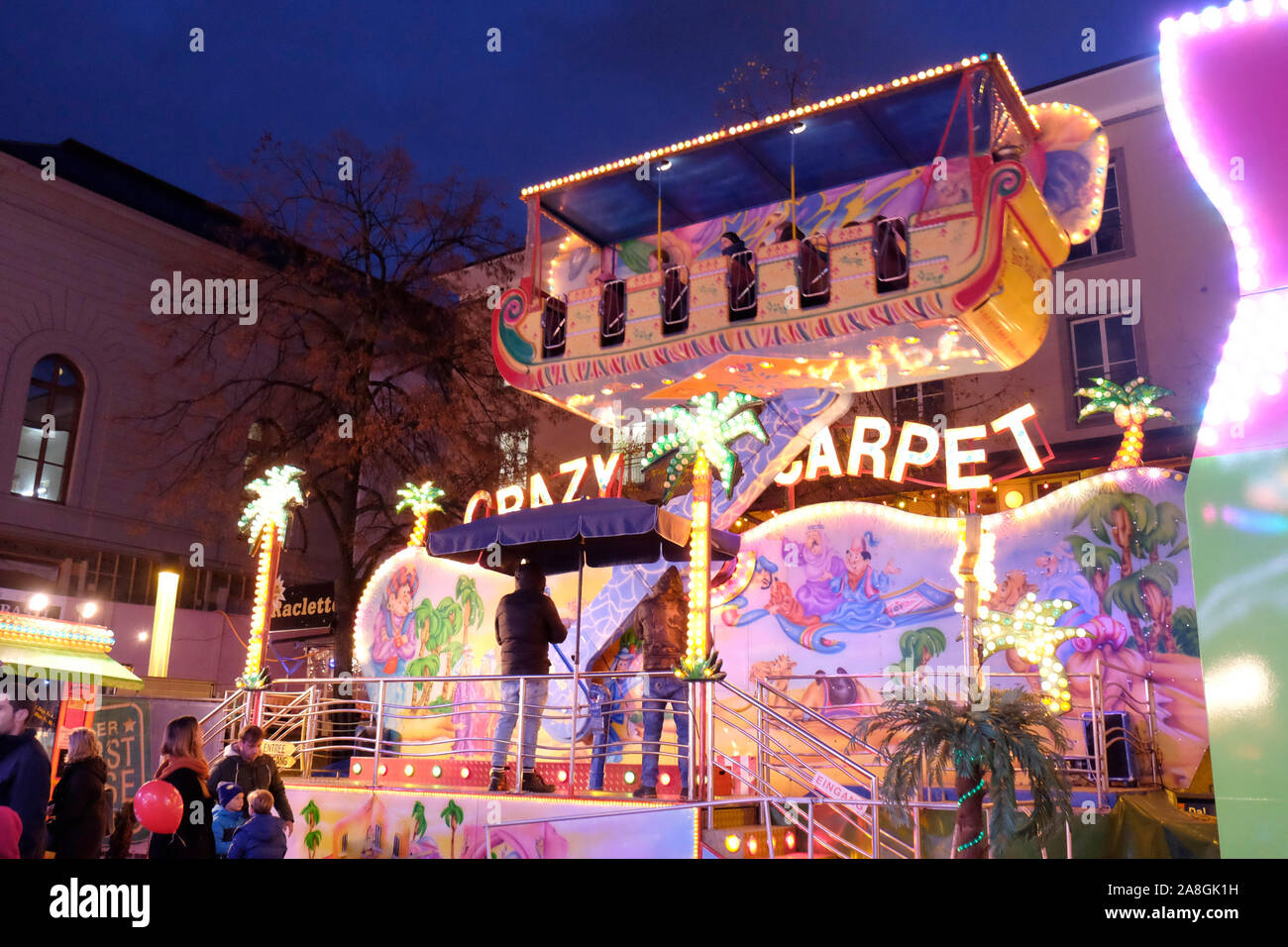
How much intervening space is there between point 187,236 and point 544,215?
51.9 ft

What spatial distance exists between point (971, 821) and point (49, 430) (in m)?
24.9

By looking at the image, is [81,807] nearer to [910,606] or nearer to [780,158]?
[910,606]

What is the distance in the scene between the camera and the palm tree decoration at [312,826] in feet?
40.5

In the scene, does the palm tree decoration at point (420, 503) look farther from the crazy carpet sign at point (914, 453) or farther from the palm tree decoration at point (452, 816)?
the palm tree decoration at point (452, 816)

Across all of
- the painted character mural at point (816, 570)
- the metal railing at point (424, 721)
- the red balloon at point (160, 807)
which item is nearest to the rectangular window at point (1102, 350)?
the painted character mural at point (816, 570)

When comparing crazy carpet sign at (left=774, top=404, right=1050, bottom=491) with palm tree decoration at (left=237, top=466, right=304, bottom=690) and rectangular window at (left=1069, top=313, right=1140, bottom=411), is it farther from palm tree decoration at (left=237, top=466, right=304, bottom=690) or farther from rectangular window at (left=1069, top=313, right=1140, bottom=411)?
rectangular window at (left=1069, top=313, right=1140, bottom=411)

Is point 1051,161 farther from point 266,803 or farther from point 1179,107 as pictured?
point 266,803

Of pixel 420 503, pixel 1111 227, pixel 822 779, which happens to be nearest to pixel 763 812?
pixel 822 779

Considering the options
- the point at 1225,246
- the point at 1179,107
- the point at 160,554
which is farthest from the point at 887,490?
the point at 160,554

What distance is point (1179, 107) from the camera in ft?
22.9

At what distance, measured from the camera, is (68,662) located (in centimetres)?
1083

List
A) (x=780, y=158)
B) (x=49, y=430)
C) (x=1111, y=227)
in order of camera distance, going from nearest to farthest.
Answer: (x=780, y=158)
(x=1111, y=227)
(x=49, y=430)

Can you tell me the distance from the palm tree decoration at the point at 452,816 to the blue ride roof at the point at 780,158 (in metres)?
8.90
